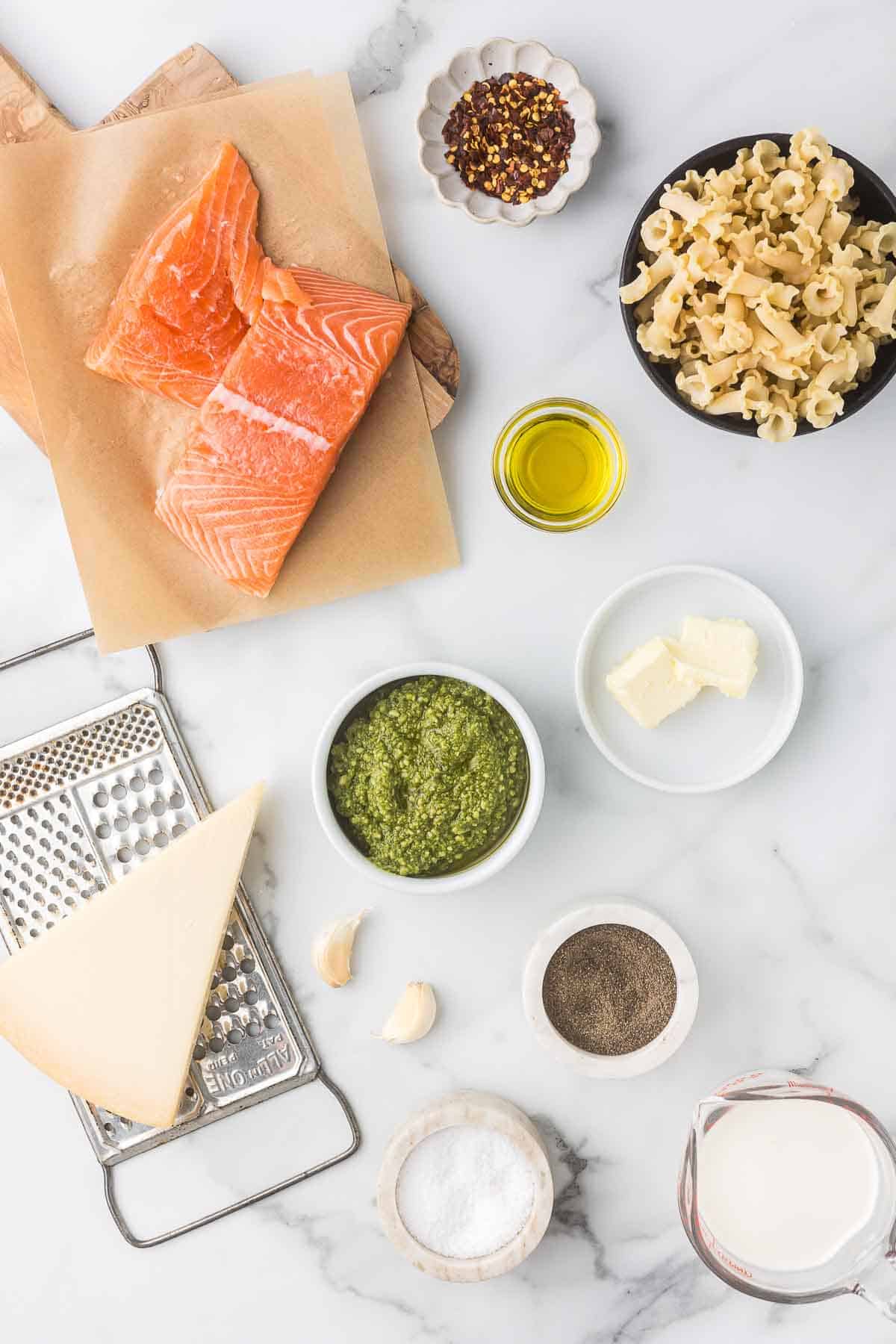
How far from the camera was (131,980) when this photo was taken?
1.57 meters

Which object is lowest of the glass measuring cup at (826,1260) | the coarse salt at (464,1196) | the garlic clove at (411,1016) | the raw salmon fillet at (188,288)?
the glass measuring cup at (826,1260)

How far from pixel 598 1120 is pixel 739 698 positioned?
2.36ft

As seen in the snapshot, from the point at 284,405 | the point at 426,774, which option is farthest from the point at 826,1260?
the point at 284,405

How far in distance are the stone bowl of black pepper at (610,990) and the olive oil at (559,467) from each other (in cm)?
62

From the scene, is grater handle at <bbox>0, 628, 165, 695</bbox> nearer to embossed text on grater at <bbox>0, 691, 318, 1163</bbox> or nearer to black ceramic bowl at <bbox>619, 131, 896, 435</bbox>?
embossed text on grater at <bbox>0, 691, 318, 1163</bbox>

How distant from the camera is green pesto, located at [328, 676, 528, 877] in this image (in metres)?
1.48

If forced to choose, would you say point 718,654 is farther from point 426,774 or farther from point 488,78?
point 488,78

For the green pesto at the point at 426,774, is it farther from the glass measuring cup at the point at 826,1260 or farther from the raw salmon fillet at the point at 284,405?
the glass measuring cup at the point at 826,1260

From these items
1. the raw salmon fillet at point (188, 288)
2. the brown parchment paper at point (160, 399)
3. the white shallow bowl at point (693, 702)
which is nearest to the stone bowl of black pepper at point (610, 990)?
the white shallow bowl at point (693, 702)

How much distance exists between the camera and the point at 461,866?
5.11 feet

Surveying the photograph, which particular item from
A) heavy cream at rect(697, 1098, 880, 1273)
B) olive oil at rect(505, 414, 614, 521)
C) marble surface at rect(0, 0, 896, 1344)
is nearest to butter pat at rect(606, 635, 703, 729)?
marble surface at rect(0, 0, 896, 1344)

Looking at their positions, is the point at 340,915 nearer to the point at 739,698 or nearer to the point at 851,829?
the point at 739,698

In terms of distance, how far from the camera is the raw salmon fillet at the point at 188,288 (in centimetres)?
147

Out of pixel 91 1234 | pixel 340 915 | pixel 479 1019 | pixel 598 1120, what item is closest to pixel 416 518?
pixel 340 915
